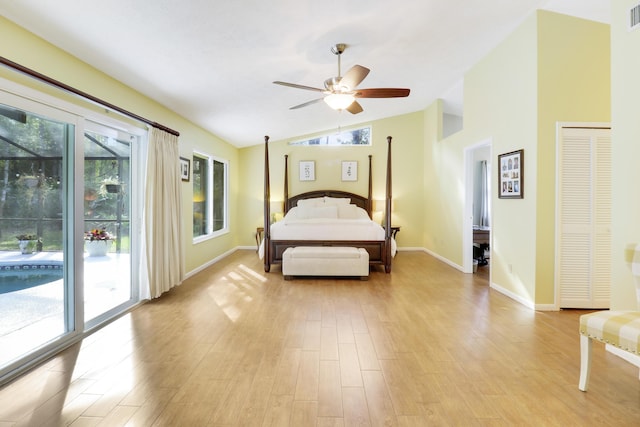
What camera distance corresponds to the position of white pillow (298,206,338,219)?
6.99 m

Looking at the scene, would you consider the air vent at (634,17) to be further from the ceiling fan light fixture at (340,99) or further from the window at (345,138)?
the window at (345,138)

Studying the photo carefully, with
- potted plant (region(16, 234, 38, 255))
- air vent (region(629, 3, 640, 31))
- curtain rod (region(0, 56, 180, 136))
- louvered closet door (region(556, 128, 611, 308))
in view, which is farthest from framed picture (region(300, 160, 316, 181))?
air vent (region(629, 3, 640, 31))

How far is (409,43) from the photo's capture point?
12.4ft

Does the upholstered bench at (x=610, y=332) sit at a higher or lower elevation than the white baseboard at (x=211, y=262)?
higher

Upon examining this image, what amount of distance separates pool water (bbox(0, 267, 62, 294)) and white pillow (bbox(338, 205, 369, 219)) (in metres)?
5.11

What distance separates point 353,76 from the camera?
3270mm

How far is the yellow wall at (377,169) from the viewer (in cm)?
775

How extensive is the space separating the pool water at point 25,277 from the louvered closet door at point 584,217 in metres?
4.75

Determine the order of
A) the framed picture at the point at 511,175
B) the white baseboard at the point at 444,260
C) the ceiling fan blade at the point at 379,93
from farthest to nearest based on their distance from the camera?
1. the white baseboard at the point at 444,260
2. the framed picture at the point at 511,175
3. the ceiling fan blade at the point at 379,93

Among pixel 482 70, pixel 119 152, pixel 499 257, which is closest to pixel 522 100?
pixel 482 70

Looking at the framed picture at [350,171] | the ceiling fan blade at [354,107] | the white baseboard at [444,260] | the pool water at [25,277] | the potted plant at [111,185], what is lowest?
the white baseboard at [444,260]

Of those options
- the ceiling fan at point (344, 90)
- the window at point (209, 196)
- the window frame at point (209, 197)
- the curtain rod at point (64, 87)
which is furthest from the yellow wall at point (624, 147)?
the window at point (209, 196)

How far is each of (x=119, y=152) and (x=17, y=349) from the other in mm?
2013

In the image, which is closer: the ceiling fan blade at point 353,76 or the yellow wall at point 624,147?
the yellow wall at point 624,147
